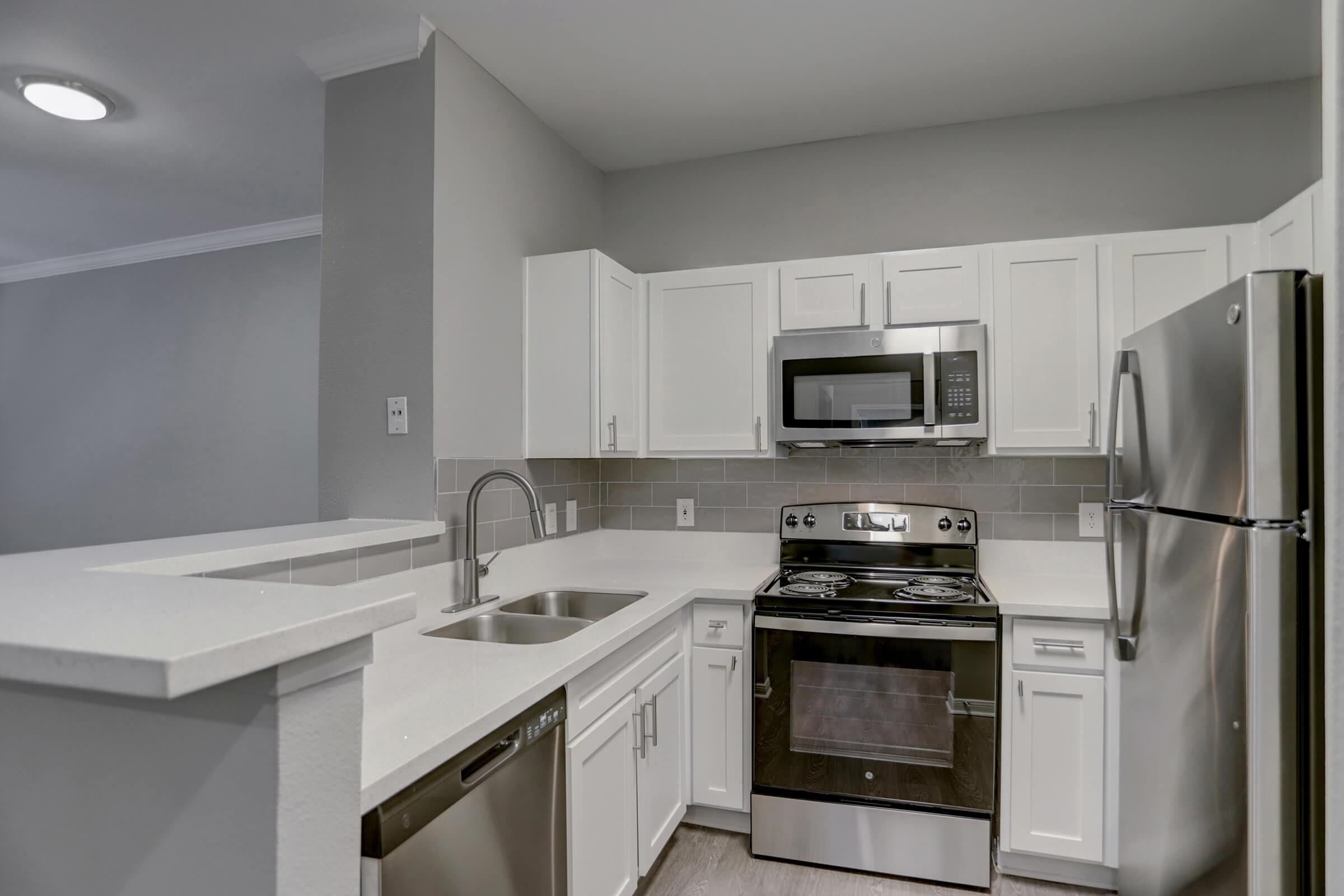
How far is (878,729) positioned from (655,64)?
225cm

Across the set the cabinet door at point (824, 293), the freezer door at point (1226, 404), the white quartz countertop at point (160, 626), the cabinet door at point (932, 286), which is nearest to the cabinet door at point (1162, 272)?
the cabinet door at point (932, 286)

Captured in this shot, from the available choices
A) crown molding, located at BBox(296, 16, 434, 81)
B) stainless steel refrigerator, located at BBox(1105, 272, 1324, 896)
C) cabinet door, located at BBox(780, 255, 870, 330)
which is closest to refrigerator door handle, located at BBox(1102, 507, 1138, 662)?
stainless steel refrigerator, located at BBox(1105, 272, 1324, 896)

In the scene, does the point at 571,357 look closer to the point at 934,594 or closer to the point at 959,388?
the point at 959,388

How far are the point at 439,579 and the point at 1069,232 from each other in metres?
2.52

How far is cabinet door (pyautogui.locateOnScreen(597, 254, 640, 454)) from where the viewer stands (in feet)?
8.50

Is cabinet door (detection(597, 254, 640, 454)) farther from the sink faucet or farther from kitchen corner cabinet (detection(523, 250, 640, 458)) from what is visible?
the sink faucet

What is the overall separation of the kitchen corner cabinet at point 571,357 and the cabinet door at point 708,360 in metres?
0.23

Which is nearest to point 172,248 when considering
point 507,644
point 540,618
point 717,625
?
point 540,618

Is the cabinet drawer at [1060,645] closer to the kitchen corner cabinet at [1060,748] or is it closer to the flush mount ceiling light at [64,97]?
the kitchen corner cabinet at [1060,748]

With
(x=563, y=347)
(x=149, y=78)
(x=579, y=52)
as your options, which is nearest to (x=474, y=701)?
(x=563, y=347)

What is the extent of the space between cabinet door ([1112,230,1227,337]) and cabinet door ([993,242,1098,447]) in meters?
0.09

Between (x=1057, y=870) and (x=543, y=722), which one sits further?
(x=1057, y=870)

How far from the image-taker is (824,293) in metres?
2.64

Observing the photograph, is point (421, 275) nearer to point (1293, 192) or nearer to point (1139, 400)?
point (1139, 400)
